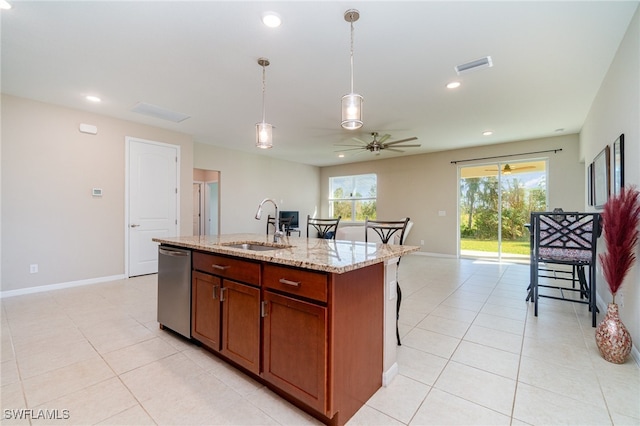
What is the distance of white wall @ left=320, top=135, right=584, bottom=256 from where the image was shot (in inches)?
211

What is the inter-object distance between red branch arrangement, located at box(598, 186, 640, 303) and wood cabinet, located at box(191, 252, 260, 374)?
2.54 m

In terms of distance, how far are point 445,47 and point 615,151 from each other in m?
1.83

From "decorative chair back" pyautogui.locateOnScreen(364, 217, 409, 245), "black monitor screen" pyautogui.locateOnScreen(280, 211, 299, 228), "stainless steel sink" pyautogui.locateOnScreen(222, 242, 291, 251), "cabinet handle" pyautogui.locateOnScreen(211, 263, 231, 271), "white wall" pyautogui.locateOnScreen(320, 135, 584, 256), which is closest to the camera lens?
"cabinet handle" pyautogui.locateOnScreen(211, 263, 231, 271)

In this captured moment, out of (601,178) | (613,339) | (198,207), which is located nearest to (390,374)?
(613,339)

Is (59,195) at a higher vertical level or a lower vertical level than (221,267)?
higher

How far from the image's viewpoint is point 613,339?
1.97 metres

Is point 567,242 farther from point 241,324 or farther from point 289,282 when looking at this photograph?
point 241,324

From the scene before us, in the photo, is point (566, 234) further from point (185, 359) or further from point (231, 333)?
point (185, 359)

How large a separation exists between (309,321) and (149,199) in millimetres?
4502

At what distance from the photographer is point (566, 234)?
9.45 ft

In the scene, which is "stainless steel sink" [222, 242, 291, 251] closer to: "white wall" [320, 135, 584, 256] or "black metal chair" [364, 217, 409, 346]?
"black metal chair" [364, 217, 409, 346]

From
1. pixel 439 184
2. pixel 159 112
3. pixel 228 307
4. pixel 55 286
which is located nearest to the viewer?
pixel 228 307

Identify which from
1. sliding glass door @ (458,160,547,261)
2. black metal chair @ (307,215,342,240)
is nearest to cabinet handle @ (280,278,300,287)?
black metal chair @ (307,215,342,240)

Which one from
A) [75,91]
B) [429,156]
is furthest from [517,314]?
[75,91]
